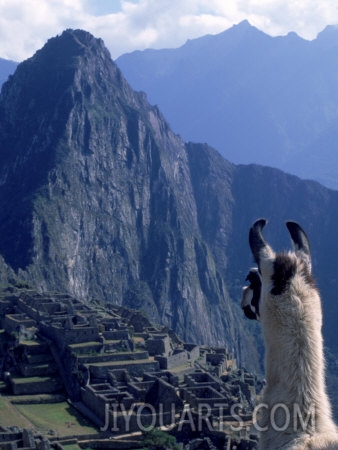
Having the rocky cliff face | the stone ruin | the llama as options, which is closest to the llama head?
the llama

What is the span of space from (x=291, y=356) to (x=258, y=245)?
2.07 ft

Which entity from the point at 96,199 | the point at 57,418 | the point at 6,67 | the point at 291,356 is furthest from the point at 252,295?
the point at 6,67

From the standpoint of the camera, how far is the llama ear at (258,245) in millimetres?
3768

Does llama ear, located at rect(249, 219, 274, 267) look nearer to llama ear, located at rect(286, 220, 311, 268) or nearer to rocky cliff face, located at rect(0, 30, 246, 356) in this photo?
llama ear, located at rect(286, 220, 311, 268)

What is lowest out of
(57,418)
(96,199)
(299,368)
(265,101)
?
(57,418)

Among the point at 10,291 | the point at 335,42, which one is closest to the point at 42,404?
the point at 10,291

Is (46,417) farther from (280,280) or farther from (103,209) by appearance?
(103,209)

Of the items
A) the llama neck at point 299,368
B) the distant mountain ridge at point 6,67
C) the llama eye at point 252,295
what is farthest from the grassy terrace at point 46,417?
the distant mountain ridge at point 6,67

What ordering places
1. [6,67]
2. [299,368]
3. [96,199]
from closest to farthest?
[299,368]
[96,199]
[6,67]

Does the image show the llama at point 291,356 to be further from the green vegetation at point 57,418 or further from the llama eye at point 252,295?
the green vegetation at point 57,418

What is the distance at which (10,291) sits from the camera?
4056 centimetres

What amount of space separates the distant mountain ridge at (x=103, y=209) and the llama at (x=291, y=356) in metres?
71.2

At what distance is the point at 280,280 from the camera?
3.65 m

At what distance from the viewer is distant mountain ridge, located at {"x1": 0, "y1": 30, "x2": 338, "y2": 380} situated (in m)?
85.8
